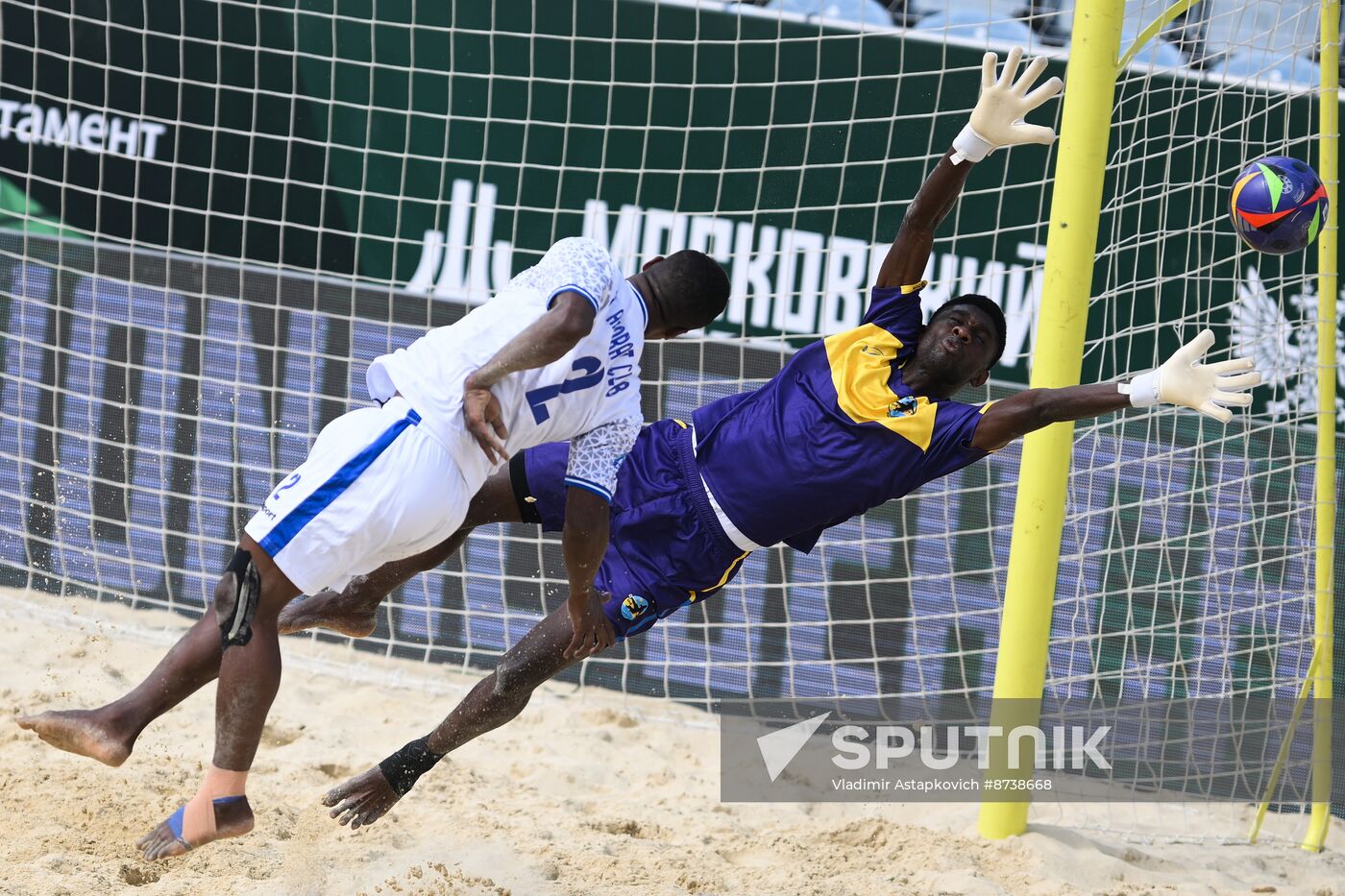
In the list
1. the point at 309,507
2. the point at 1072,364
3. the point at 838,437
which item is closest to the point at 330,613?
the point at 309,507

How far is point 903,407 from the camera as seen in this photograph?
3.98 metres

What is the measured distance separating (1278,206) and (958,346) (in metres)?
1.06

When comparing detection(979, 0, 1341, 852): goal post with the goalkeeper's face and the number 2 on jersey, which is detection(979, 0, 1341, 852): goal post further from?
the number 2 on jersey

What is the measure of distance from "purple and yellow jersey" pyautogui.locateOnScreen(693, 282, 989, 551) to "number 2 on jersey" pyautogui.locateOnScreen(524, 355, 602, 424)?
0.79 meters

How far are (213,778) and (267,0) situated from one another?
404cm

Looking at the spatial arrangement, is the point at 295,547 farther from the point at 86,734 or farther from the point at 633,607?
the point at 633,607

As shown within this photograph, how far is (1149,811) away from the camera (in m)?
5.80

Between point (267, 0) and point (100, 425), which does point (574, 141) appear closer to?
point (267, 0)

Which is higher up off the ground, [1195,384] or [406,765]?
[1195,384]

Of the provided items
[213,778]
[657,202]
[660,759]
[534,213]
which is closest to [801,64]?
[657,202]

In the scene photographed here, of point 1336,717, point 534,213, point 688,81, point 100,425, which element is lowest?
point 1336,717

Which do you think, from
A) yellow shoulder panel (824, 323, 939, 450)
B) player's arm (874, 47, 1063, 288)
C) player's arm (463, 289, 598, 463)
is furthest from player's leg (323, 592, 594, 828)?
player's arm (874, 47, 1063, 288)
